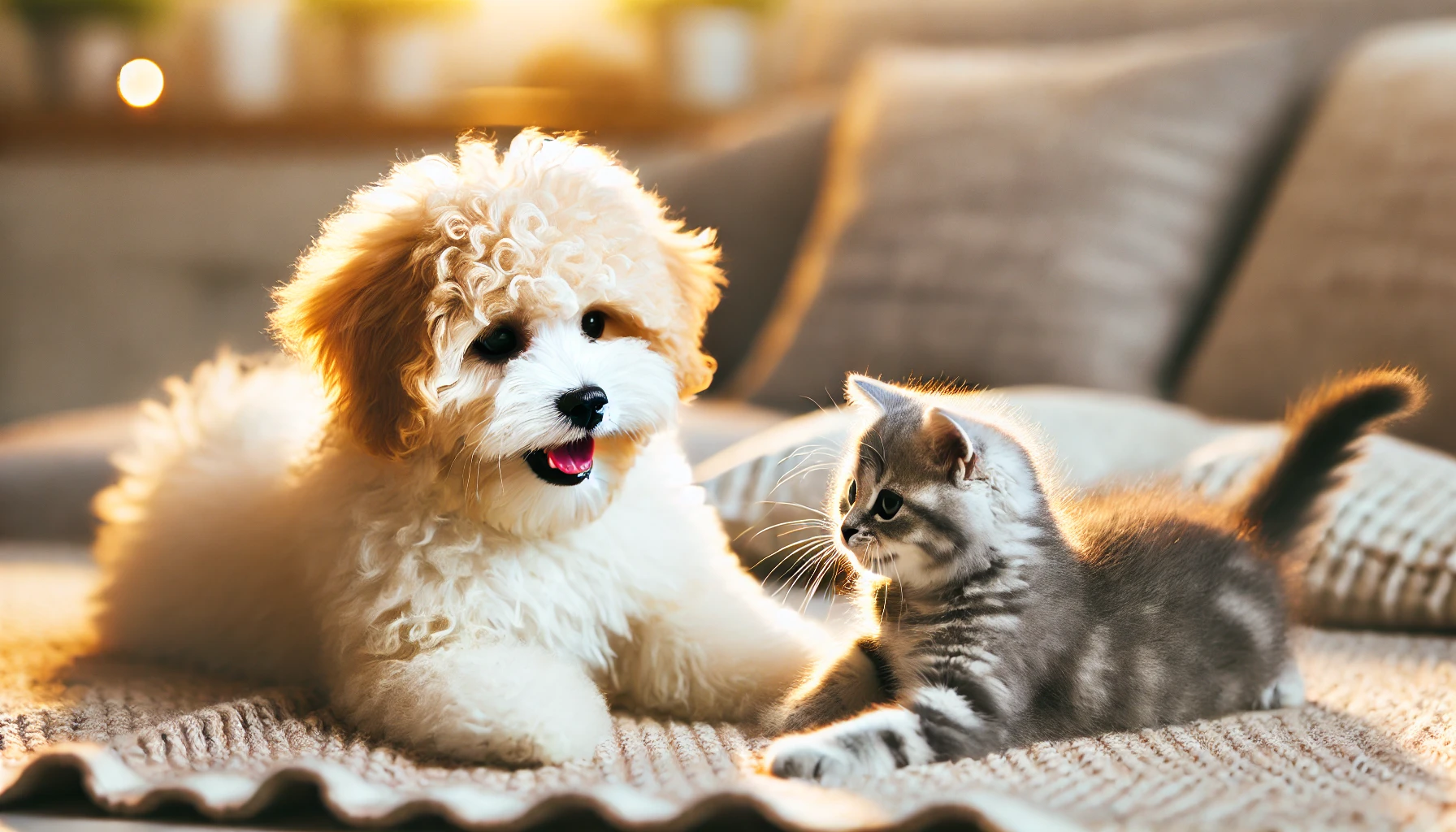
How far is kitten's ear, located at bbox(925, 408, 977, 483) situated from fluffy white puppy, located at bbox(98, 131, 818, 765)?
0.29 meters

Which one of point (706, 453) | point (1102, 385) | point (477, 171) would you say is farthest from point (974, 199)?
point (477, 171)

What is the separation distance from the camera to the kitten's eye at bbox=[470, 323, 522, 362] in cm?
119

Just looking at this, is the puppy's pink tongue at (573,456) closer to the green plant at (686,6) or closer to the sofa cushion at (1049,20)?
the sofa cushion at (1049,20)

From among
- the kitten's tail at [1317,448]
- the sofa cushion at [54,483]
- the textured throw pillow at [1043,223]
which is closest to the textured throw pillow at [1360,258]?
the textured throw pillow at [1043,223]

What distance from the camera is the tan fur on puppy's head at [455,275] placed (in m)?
1.16

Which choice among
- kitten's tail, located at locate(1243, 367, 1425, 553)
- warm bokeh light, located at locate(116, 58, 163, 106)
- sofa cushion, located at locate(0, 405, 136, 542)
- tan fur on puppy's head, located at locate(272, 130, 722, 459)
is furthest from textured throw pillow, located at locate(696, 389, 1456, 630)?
warm bokeh light, located at locate(116, 58, 163, 106)

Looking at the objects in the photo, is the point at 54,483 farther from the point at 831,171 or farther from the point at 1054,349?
the point at 1054,349

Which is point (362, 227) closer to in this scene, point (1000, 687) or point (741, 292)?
point (1000, 687)

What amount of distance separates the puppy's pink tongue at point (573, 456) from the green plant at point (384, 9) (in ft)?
8.20

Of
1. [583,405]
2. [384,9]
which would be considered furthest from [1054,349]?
[384,9]

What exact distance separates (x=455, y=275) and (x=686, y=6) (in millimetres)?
2335

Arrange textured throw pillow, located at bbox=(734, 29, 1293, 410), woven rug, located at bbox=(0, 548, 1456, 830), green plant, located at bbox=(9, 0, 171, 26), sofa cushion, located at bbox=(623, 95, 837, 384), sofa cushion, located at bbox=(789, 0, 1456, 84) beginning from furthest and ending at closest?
green plant, located at bbox=(9, 0, 171, 26), sofa cushion, located at bbox=(623, 95, 837, 384), sofa cushion, located at bbox=(789, 0, 1456, 84), textured throw pillow, located at bbox=(734, 29, 1293, 410), woven rug, located at bbox=(0, 548, 1456, 830)

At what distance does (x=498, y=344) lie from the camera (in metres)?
1.20

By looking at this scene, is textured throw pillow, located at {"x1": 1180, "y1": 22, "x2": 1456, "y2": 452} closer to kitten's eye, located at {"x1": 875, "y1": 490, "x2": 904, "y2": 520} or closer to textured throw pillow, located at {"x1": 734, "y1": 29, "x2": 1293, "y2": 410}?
textured throw pillow, located at {"x1": 734, "y1": 29, "x2": 1293, "y2": 410}
